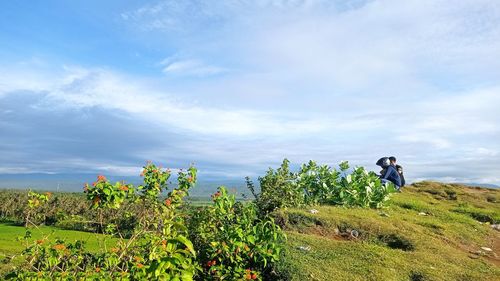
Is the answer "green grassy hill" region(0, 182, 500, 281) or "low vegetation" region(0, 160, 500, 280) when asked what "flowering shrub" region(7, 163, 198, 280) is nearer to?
"low vegetation" region(0, 160, 500, 280)

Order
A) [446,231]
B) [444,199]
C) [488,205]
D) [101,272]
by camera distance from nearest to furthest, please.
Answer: [101,272] < [446,231] < [488,205] < [444,199]

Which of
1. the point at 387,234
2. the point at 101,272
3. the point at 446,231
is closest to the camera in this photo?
the point at 101,272

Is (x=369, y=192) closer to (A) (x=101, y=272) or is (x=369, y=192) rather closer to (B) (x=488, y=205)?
(B) (x=488, y=205)

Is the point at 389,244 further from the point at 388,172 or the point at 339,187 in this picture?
the point at 388,172

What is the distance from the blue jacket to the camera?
2177cm

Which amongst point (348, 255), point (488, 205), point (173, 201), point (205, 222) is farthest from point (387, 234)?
point (488, 205)

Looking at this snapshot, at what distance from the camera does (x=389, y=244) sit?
12586 millimetres

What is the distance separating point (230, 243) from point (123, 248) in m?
2.94

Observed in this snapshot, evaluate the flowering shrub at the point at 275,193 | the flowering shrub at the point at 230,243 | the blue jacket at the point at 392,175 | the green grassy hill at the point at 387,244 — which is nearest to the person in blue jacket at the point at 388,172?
the blue jacket at the point at 392,175

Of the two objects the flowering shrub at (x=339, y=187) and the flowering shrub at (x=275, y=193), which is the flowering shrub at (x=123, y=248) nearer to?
the flowering shrub at (x=275, y=193)

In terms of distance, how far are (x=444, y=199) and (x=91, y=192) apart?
23.3m

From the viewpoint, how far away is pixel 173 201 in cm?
864

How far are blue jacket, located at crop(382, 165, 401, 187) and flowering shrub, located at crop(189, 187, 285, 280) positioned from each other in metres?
13.2

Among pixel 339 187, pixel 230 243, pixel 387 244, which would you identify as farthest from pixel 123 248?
pixel 339 187
